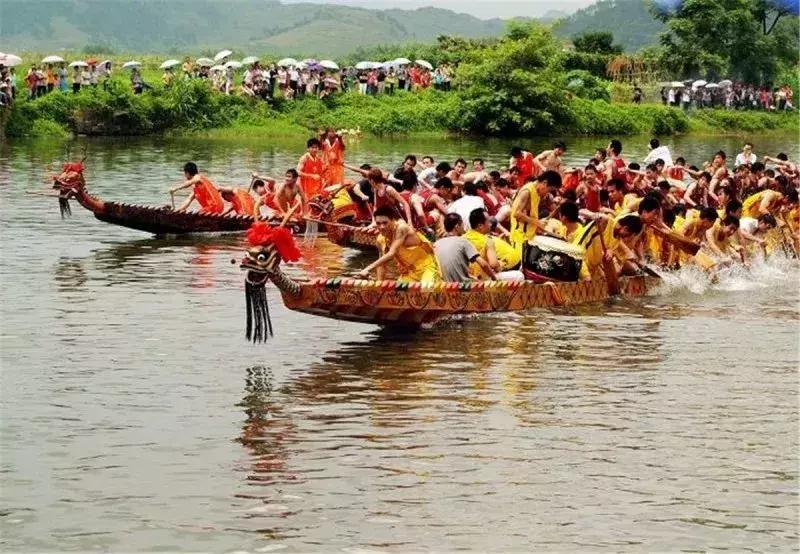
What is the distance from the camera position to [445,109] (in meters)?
56.7

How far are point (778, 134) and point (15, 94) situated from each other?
106ft

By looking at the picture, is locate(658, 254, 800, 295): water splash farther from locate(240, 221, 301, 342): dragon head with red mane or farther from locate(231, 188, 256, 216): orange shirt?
locate(231, 188, 256, 216): orange shirt

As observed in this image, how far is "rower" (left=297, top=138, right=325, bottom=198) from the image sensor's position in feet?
79.6

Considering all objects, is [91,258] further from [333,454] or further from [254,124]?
[254,124]

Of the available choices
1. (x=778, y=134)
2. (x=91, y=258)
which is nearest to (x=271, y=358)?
(x=91, y=258)

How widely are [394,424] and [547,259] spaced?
4804mm

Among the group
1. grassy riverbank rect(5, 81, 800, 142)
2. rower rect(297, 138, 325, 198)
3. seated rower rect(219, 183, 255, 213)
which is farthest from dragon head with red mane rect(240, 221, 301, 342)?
grassy riverbank rect(5, 81, 800, 142)

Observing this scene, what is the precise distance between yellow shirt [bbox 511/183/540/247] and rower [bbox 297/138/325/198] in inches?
284

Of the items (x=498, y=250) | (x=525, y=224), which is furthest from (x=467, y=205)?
(x=498, y=250)

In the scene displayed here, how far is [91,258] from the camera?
2217 cm

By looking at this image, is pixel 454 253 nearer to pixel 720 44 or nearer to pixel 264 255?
pixel 264 255

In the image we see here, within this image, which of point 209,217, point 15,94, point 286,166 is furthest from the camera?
point 15,94

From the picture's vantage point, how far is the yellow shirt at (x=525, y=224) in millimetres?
17219

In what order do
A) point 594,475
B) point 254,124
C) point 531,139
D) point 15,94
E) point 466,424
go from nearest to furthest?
point 594,475, point 466,424, point 15,94, point 254,124, point 531,139
